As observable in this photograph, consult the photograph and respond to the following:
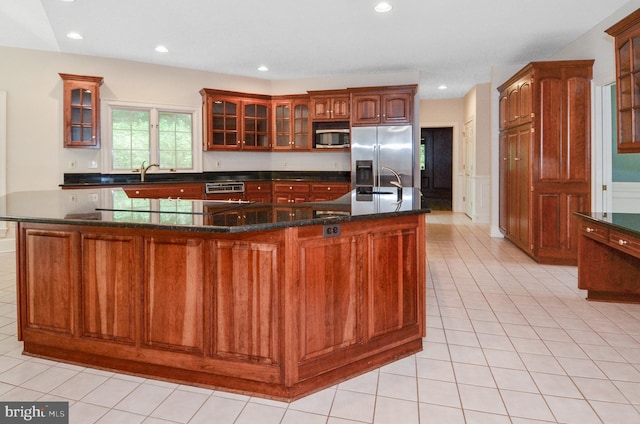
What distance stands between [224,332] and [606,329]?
266 centimetres

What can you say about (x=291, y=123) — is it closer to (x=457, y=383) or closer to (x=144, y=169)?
(x=144, y=169)

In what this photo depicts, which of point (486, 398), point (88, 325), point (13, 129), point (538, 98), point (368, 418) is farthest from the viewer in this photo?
point (13, 129)

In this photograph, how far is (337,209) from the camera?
2598mm

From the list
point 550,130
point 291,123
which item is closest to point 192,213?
point 550,130

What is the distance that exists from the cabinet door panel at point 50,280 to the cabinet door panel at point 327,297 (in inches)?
53.1

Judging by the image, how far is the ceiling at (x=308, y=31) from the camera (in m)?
4.41

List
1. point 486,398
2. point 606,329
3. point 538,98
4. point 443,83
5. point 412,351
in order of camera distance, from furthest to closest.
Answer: point 443,83
point 538,98
point 606,329
point 412,351
point 486,398

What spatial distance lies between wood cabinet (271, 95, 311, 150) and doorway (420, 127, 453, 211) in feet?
21.2

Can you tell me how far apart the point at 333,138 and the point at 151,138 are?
9.36ft

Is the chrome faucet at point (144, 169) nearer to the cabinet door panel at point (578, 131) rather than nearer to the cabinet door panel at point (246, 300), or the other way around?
the cabinet door panel at point (246, 300)

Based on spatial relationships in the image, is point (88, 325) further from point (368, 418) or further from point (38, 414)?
point (368, 418)

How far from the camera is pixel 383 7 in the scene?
4375mm

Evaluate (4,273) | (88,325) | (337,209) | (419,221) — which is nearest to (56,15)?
(4,273)

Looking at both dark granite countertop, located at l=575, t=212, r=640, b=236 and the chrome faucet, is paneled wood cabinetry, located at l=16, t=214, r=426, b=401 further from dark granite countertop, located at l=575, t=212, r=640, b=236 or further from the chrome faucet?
the chrome faucet
